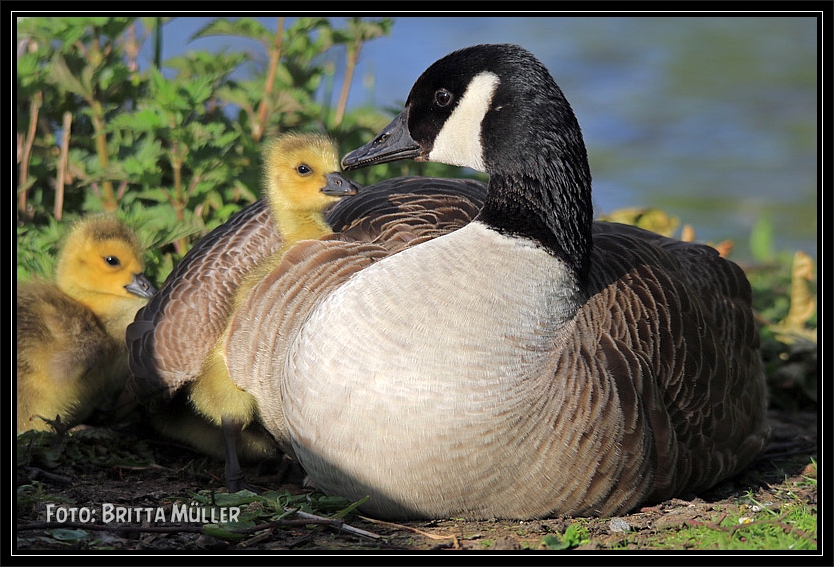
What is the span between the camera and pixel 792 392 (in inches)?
257

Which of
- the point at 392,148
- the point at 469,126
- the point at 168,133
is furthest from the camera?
the point at 168,133

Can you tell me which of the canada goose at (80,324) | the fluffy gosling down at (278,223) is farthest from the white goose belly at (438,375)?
the canada goose at (80,324)

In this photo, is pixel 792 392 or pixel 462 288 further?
pixel 792 392

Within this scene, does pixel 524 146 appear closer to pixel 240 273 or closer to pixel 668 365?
pixel 668 365

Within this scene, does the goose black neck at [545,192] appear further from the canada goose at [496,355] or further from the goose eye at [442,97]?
the goose eye at [442,97]

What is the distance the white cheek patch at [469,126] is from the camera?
163 inches

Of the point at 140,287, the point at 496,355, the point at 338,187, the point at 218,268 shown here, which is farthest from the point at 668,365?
the point at 140,287

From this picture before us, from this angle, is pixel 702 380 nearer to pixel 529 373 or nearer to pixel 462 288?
pixel 529 373

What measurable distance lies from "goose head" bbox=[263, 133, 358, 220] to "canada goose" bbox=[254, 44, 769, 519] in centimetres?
69

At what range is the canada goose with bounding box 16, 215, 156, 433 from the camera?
514 cm

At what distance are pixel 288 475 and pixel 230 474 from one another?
45 centimetres

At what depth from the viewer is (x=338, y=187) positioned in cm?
504

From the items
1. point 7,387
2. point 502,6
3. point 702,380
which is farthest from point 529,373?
point 7,387

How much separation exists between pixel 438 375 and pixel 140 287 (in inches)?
95.4
